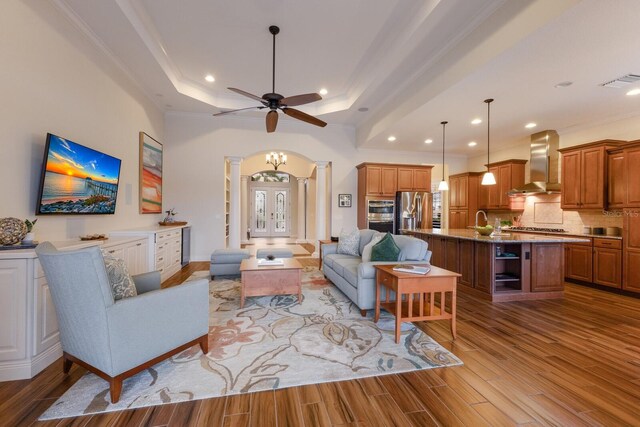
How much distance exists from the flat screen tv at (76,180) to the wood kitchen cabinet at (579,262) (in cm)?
793

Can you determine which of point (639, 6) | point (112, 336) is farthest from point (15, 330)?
point (639, 6)

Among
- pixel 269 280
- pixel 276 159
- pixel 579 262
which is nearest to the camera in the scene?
pixel 269 280

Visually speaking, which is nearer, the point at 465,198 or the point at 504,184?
the point at 504,184

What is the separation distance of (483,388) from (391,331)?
3.36 ft

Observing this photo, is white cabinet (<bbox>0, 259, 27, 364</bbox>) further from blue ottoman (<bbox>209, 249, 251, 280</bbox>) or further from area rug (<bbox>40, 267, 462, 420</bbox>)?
blue ottoman (<bbox>209, 249, 251, 280</bbox>)

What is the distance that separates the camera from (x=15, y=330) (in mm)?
2111

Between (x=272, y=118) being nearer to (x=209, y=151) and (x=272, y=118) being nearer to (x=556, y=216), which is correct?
(x=209, y=151)

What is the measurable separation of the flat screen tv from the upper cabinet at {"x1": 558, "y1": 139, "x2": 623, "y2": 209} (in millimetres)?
7995

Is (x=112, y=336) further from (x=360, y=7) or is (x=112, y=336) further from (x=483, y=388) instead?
(x=360, y=7)

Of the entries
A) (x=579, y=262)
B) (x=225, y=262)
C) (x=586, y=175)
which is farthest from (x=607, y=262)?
(x=225, y=262)

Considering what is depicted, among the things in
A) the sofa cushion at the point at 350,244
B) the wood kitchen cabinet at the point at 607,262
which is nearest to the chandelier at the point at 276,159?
the sofa cushion at the point at 350,244

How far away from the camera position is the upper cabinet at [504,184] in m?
6.93

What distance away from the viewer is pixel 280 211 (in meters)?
12.8

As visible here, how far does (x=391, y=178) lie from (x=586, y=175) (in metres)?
3.69
